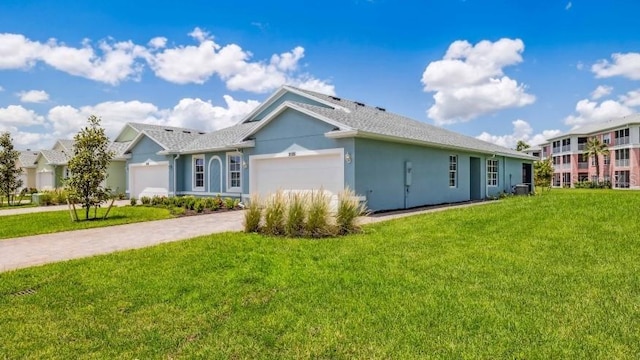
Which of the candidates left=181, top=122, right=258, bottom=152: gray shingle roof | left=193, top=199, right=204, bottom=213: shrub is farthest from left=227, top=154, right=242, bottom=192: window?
left=193, top=199, right=204, bottom=213: shrub

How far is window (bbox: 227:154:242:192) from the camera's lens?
19.4 metres

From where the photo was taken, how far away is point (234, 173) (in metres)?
19.7

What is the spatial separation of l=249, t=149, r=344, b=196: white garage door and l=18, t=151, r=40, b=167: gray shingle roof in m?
35.6

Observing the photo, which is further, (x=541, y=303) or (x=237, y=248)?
(x=237, y=248)

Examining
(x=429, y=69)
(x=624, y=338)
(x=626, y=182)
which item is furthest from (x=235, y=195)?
(x=626, y=182)

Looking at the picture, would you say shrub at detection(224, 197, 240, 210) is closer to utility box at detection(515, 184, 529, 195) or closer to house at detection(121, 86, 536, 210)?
house at detection(121, 86, 536, 210)

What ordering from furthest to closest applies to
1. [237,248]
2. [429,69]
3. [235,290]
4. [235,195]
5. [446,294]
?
1. [429,69]
2. [235,195]
3. [237,248]
4. [235,290]
5. [446,294]

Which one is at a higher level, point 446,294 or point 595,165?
point 595,165

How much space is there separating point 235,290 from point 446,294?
3.00 m

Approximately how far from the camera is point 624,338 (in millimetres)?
3729

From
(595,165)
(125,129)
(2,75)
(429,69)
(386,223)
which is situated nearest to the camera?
(386,223)

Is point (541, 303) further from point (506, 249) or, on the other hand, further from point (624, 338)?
point (506, 249)

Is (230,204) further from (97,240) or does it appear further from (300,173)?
(97,240)

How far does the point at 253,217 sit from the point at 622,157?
5198 centimetres
